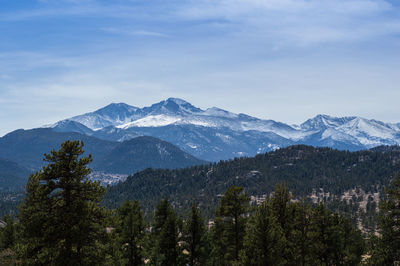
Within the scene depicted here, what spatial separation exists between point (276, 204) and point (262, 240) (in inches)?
278

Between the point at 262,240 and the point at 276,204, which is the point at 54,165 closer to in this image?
the point at 262,240

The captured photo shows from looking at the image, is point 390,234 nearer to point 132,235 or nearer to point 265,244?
point 265,244

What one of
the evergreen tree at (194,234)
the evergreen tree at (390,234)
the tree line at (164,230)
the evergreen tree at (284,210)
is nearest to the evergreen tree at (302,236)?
the tree line at (164,230)

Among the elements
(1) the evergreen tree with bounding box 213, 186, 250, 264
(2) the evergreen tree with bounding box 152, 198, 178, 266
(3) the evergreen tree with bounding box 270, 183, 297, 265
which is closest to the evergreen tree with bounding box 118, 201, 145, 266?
(2) the evergreen tree with bounding box 152, 198, 178, 266

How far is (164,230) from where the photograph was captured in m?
57.0

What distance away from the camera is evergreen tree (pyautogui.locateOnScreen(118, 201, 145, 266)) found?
57.9 metres

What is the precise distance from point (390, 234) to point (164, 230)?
31029 millimetres

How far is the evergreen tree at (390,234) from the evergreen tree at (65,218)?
2483 centimetres

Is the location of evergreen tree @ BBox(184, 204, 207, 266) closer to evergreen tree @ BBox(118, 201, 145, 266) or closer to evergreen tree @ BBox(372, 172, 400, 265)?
evergreen tree @ BBox(118, 201, 145, 266)

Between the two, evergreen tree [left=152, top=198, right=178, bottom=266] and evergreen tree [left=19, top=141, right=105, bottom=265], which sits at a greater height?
evergreen tree [left=19, top=141, right=105, bottom=265]

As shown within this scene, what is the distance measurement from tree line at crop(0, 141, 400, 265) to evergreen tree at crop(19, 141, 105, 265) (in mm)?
74

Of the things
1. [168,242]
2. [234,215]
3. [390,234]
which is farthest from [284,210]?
[168,242]

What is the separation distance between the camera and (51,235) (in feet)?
103

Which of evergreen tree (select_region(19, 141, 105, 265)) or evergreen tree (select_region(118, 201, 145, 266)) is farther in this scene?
evergreen tree (select_region(118, 201, 145, 266))
